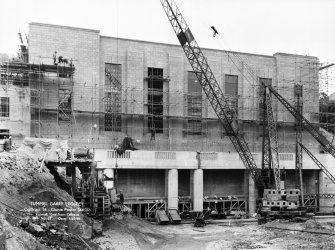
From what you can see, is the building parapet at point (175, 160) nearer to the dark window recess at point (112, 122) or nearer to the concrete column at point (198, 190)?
the concrete column at point (198, 190)

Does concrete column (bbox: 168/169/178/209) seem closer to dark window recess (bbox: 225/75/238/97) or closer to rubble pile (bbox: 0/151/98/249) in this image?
dark window recess (bbox: 225/75/238/97)

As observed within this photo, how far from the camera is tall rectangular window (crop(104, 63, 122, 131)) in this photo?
47.5 m

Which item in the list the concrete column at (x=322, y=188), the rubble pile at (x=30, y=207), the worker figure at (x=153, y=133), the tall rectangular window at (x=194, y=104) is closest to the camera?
the rubble pile at (x=30, y=207)

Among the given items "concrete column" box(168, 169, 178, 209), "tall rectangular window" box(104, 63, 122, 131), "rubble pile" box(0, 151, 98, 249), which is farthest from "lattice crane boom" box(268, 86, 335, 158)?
"rubble pile" box(0, 151, 98, 249)

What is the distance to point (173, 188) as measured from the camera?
45625 mm

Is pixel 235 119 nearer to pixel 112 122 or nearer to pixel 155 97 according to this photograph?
pixel 155 97

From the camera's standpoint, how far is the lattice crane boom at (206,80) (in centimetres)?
4744

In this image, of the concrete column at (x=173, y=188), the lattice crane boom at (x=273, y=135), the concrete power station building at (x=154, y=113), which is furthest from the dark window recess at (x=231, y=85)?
the concrete column at (x=173, y=188)

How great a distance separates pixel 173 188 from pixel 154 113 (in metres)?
9.51

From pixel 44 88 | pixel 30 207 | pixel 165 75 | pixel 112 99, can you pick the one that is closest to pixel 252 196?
pixel 165 75

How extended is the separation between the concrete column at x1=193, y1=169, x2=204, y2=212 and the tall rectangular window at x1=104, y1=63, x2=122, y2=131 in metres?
10.0

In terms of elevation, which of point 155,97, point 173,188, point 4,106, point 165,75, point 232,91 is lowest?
point 173,188

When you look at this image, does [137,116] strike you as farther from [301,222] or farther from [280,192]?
[301,222]

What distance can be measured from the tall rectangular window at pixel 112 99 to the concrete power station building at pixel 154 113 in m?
0.11
